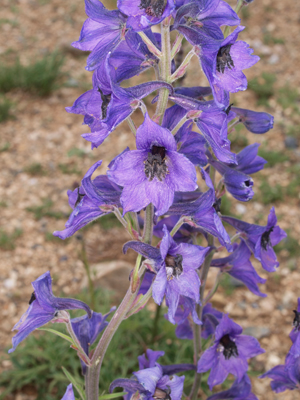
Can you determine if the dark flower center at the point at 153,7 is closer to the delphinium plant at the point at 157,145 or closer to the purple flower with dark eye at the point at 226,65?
the delphinium plant at the point at 157,145

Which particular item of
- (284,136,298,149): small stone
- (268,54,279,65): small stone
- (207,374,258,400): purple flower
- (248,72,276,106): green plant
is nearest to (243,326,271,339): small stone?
(207,374,258,400): purple flower

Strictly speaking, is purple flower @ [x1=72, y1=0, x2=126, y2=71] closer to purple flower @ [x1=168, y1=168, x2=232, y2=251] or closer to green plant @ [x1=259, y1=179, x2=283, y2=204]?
purple flower @ [x1=168, y1=168, x2=232, y2=251]

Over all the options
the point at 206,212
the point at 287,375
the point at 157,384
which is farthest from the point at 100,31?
the point at 287,375

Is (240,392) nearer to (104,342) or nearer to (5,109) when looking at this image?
(104,342)

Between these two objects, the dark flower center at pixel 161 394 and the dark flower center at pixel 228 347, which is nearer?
the dark flower center at pixel 161 394

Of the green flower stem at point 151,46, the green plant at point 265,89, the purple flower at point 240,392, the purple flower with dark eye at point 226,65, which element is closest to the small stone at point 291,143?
the green plant at point 265,89

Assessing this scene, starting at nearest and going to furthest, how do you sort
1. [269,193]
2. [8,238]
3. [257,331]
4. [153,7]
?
[153,7] < [257,331] < [8,238] < [269,193]

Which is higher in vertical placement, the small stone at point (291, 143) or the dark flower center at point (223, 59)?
the dark flower center at point (223, 59)
